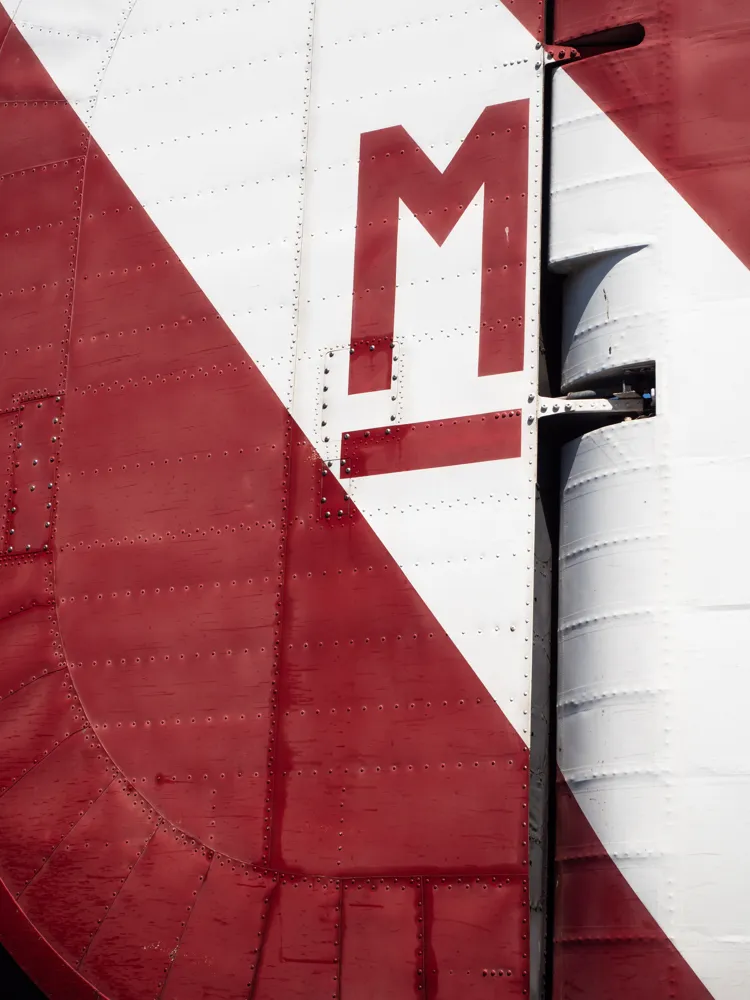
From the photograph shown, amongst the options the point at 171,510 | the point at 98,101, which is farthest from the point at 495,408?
the point at 98,101

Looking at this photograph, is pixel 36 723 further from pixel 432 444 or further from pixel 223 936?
pixel 432 444

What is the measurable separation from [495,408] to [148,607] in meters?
1.93

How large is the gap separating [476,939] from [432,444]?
6.85 ft

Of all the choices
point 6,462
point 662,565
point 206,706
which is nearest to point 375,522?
point 206,706

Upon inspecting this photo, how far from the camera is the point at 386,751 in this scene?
17.5 feet

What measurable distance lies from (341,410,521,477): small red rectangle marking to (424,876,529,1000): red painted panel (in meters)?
1.78

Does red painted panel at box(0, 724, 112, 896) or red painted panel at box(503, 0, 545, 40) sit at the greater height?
red painted panel at box(503, 0, 545, 40)

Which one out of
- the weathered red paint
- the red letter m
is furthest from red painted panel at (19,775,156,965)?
the red letter m

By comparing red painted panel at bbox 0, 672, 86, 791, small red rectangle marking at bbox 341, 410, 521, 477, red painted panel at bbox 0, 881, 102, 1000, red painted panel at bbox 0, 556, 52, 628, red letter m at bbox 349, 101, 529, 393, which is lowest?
red painted panel at bbox 0, 881, 102, 1000

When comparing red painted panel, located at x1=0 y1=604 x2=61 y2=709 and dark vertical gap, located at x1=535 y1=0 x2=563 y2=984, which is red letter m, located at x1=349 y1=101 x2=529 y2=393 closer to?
dark vertical gap, located at x1=535 y1=0 x2=563 y2=984

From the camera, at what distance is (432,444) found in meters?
5.66

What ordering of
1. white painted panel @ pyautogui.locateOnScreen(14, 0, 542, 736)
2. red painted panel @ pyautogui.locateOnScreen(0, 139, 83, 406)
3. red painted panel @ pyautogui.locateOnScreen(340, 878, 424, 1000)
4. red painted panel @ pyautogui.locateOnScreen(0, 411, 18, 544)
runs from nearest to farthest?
red painted panel @ pyautogui.locateOnScreen(340, 878, 424, 1000)
white painted panel @ pyautogui.locateOnScreen(14, 0, 542, 736)
red painted panel @ pyautogui.locateOnScreen(0, 411, 18, 544)
red painted panel @ pyautogui.locateOnScreen(0, 139, 83, 406)

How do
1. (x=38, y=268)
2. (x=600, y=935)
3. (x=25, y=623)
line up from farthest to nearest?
(x=38, y=268), (x=25, y=623), (x=600, y=935)

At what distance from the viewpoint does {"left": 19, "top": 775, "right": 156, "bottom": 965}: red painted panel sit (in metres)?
5.73
